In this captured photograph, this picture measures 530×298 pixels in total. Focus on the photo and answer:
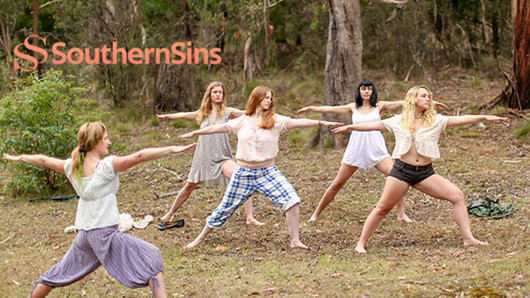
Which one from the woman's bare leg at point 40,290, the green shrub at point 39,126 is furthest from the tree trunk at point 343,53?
the woman's bare leg at point 40,290

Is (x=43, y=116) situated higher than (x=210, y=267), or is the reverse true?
(x=43, y=116)

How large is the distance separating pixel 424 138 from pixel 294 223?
1.66m

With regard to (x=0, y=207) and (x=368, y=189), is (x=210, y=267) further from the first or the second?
(x=0, y=207)

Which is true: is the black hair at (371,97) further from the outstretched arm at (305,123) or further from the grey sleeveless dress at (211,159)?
the grey sleeveless dress at (211,159)

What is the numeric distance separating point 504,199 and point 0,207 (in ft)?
25.4

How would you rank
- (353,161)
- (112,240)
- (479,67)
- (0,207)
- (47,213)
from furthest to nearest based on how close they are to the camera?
(479,67), (0,207), (47,213), (353,161), (112,240)

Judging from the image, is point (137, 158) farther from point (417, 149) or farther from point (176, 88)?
point (176, 88)

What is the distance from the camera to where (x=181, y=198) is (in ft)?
30.4

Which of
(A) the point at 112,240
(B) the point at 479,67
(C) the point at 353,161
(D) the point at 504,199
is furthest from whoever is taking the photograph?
(B) the point at 479,67

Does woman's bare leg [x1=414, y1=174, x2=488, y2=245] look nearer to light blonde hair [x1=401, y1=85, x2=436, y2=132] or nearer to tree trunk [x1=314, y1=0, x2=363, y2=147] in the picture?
light blonde hair [x1=401, y1=85, x2=436, y2=132]

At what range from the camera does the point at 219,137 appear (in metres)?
8.96

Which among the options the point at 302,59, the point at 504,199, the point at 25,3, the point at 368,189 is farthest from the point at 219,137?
the point at 25,3

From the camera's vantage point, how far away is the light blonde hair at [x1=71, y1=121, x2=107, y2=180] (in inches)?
225

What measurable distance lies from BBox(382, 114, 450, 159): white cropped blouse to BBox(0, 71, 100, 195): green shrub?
20.3 feet
